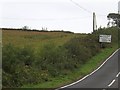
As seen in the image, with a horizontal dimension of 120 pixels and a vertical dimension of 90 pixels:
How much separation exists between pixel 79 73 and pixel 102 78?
3926mm

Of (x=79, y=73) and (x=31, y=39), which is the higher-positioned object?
(x=31, y=39)

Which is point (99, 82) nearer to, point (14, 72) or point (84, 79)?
point (84, 79)

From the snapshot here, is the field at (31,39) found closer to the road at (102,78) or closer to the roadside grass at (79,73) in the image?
the roadside grass at (79,73)

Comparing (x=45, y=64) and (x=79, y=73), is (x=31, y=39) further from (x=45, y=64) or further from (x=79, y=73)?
(x=45, y=64)

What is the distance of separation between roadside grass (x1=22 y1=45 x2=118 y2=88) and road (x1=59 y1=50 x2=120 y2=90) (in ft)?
2.38

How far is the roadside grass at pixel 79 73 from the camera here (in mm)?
28297

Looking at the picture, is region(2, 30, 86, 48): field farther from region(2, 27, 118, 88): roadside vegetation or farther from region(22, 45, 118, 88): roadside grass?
region(22, 45, 118, 88): roadside grass

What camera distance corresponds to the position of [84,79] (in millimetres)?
32125

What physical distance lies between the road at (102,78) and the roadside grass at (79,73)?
0.73m

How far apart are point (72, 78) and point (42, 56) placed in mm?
5587

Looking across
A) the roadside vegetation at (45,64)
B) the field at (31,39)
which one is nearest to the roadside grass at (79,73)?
the roadside vegetation at (45,64)

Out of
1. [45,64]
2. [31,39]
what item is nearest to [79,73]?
[45,64]

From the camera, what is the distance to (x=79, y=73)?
1416 inches

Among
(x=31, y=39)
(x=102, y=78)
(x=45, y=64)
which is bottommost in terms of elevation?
(x=102, y=78)
